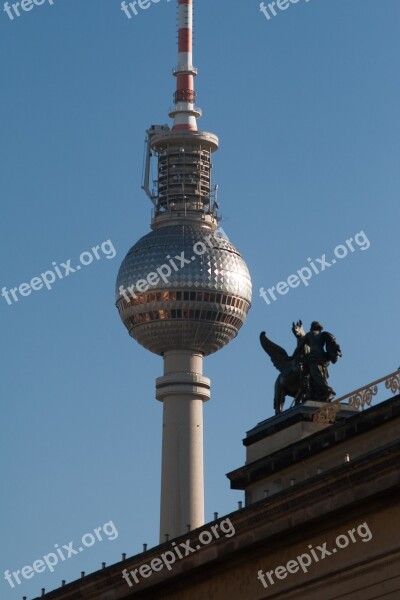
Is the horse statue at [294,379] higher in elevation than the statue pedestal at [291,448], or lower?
higher

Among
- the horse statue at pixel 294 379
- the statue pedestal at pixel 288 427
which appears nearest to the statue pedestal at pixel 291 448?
the statue pedestal at pixel 288 427

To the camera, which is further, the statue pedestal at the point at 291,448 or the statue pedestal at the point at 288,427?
the statue pedestal at the point at 288,427

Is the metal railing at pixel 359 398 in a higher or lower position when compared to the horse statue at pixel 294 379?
lower

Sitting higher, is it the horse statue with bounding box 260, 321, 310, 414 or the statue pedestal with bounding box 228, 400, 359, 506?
the horse statue with bounding box 260, 321, 310, 414

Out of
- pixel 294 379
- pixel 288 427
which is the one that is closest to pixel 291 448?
pixel 288 427

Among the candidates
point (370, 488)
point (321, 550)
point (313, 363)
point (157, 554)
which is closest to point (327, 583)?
point (321, 550)

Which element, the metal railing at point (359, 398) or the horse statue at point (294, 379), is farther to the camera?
the horse statue at point (294, 379)

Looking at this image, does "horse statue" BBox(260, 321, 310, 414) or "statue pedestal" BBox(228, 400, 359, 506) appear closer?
"statue pedestal" BBox(228, 400, 359, 506)

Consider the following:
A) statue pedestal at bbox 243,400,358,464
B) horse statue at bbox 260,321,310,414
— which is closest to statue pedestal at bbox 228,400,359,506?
statue pedestal at bbox 243,400,358,464

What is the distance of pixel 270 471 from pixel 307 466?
303 cm

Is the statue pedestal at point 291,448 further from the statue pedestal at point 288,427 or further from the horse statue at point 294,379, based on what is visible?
the horse statue at point 294,379

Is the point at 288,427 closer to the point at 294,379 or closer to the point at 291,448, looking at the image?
the point at 291,448

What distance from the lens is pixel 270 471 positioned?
63.3 metres

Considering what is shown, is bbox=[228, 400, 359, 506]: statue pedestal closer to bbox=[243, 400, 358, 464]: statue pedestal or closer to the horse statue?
bbox=[243, 400, 358, 464]: statue pedestal
